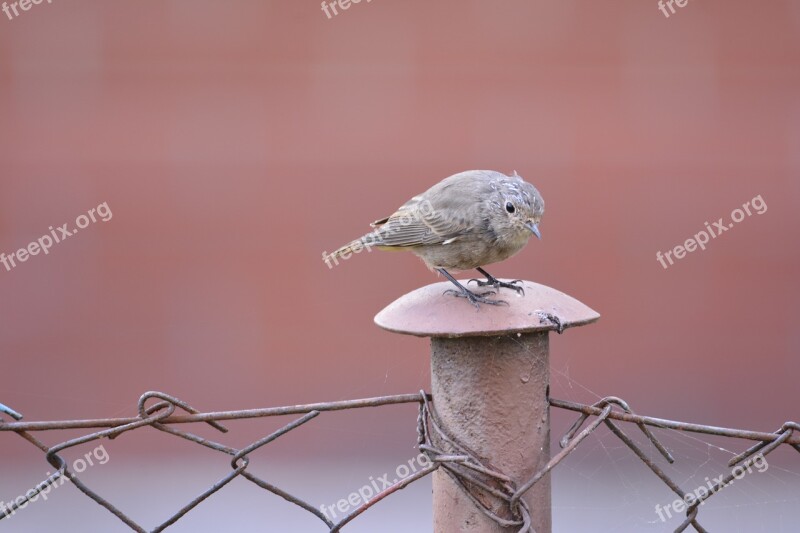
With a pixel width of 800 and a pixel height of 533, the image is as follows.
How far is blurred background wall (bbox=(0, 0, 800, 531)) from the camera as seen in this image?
16.2ft

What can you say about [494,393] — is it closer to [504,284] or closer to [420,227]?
[504,284]

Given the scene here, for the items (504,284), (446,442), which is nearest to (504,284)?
(504,284)

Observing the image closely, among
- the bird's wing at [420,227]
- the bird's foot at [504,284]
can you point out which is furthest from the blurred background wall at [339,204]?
the bird's foot at [504,284]

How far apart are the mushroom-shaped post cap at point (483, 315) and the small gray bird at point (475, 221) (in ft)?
2.59

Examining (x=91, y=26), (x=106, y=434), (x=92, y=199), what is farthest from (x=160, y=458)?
(x=106, y=434)

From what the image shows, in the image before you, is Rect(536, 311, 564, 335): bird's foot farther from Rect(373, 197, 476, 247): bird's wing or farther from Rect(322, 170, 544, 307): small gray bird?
Rect(373, 197, 476, 247): bird's wing

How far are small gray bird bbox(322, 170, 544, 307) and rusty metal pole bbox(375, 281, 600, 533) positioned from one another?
2.77ft

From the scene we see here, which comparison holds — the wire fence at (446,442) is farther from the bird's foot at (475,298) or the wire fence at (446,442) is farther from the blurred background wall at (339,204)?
the blurred background wall at (339,204)

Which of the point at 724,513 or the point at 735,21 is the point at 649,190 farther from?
the point at 724,513

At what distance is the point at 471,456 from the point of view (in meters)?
1.47

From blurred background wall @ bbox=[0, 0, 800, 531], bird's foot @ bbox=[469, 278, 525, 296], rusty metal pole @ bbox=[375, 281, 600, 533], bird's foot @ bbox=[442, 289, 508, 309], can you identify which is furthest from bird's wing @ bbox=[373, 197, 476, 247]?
blurred background wall @ bbox=[0, 0, 800, 531]

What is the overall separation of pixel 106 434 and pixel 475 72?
13.0ft

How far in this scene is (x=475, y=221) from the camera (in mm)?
2426

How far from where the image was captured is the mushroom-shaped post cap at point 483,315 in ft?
4.65
